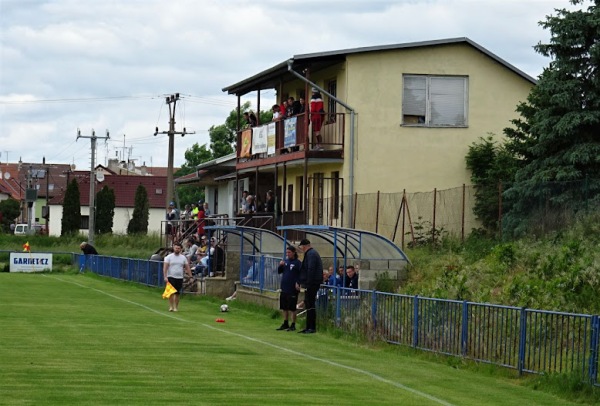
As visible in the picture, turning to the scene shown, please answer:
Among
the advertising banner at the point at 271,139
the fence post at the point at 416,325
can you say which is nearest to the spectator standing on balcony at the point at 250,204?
the advertising banner at the point at 271,139

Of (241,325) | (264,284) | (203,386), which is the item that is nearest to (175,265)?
(264,284)

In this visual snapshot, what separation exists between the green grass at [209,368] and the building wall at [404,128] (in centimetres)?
1294

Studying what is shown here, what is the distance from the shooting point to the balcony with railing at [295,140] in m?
39.7

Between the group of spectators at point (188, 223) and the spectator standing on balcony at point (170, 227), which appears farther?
the spectator standing on balcony at point (170, 227)

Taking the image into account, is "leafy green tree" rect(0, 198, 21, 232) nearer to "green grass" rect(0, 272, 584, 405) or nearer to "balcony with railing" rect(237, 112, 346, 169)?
"balcony with railing" rect(237, 112, 346, 169)

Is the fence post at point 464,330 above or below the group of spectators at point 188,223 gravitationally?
below

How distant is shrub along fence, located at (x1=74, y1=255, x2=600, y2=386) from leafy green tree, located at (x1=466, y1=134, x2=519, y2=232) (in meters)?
8.23

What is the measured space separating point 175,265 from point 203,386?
17.2 metres

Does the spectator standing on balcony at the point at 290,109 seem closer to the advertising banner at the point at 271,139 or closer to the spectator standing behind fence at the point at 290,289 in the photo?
the advertising banner at the point at 271,139

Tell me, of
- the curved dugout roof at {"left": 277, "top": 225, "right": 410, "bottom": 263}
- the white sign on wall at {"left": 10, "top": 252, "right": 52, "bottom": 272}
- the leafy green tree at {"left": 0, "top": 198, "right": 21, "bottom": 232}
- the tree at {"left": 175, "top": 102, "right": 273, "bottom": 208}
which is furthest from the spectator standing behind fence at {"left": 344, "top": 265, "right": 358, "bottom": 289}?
the leafy green tree at {"left": 0, "top": 198, "right": 21, "bottom": 232}

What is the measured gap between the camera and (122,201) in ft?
423

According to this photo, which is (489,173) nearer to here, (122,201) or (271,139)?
(271,139)

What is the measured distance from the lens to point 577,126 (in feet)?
98.4

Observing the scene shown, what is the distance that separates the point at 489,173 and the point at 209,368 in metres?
21.4
